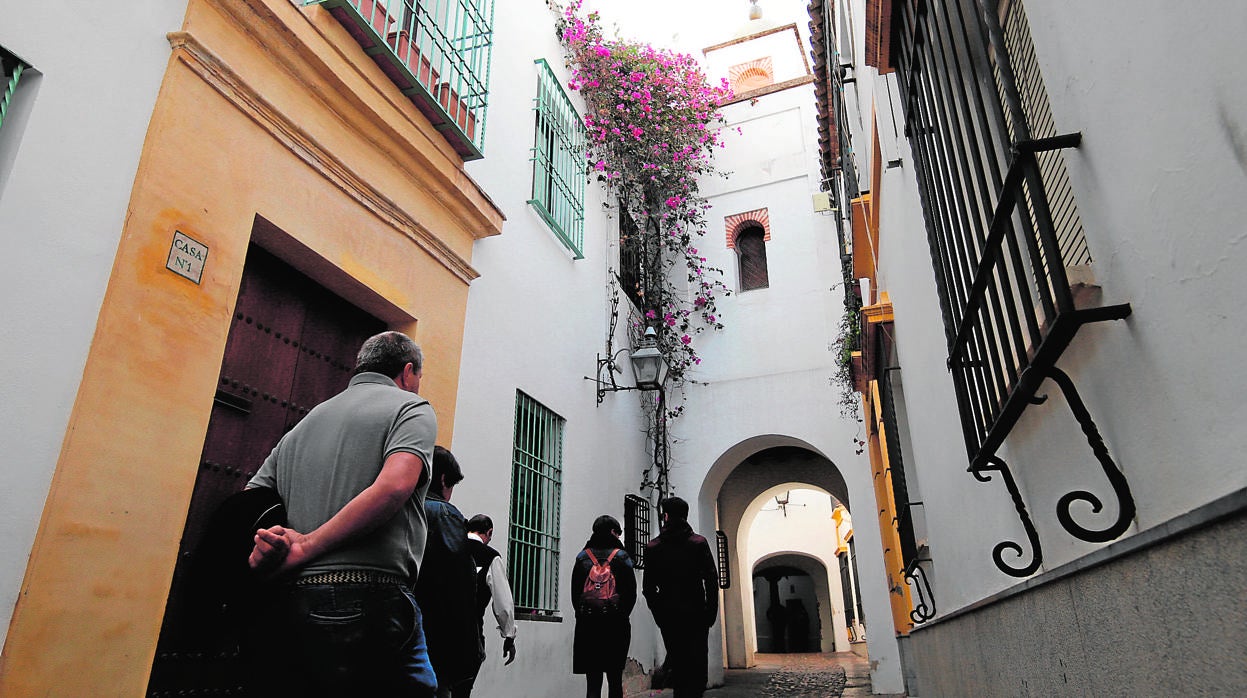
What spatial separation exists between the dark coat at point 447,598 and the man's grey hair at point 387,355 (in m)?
0.81

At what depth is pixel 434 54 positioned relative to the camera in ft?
18.1

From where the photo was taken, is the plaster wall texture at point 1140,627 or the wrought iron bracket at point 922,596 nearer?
the plaster wall texture at point 1140,627

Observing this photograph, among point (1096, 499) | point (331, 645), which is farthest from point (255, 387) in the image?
point (1096, 499)

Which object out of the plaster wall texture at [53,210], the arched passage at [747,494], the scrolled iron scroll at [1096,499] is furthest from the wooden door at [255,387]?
the arched passage at [747,494]

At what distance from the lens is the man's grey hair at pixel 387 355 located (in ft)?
7.89

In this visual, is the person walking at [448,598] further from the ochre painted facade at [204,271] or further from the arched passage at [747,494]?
the arched passage at [747,494]

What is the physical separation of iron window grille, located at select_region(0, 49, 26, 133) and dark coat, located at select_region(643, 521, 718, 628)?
412 cm

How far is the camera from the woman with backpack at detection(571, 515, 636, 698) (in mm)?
5059

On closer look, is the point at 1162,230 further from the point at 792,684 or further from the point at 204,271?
the point at 792,684

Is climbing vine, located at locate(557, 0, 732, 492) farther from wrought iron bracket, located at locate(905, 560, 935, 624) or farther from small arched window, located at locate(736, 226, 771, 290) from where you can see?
wrought iron bracket, located at locate(905, 560, 935, 624)

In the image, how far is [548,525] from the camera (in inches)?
279

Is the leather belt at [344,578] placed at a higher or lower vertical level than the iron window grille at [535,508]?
lower

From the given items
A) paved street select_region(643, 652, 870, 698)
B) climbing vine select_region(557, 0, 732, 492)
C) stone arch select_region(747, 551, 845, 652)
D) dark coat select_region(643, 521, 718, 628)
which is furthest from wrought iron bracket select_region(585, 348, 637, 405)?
stone arch select_region(747, 551, 845, 652)

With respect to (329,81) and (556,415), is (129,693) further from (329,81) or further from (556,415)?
(556,415)
